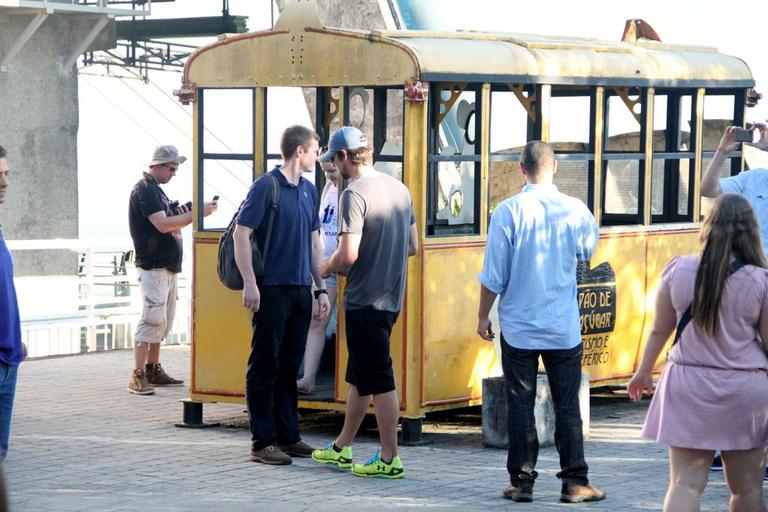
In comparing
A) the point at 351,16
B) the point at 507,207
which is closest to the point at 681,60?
the point at 507,207

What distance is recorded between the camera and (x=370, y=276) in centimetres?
835

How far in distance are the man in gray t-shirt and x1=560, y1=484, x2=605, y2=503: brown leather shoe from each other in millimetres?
965

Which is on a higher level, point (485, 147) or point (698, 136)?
point (698, 136)

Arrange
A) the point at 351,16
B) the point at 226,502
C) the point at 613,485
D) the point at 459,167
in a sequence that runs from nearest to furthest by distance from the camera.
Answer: the point at 226,502 < the point at 613,485 < the point at 459,167 < the point at 351,16

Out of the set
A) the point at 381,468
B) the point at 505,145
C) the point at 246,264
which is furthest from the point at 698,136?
the point at 381,468

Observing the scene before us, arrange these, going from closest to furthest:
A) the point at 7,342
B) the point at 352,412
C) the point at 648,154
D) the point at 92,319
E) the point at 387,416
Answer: the point at 7,342 < the point at 387,416 < the point at 352,412 < the point at 648,154 < the point at 92,319

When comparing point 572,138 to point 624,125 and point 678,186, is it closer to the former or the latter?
point 624,125

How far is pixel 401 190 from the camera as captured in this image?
8492 millimetres

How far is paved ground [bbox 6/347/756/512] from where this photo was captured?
25.6 ft

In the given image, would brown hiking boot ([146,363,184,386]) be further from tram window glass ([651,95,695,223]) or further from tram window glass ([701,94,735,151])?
tram window glass ([701,94,735,151])

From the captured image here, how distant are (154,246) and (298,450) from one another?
Answer: 3039 millimetres

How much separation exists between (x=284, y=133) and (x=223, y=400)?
2084mm

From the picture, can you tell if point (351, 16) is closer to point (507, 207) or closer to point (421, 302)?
point (421, 302)

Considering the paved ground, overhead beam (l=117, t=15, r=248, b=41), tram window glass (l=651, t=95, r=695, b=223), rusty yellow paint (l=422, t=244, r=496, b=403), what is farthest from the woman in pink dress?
overhead beam (l=117, t=15, r=248, b=41)
